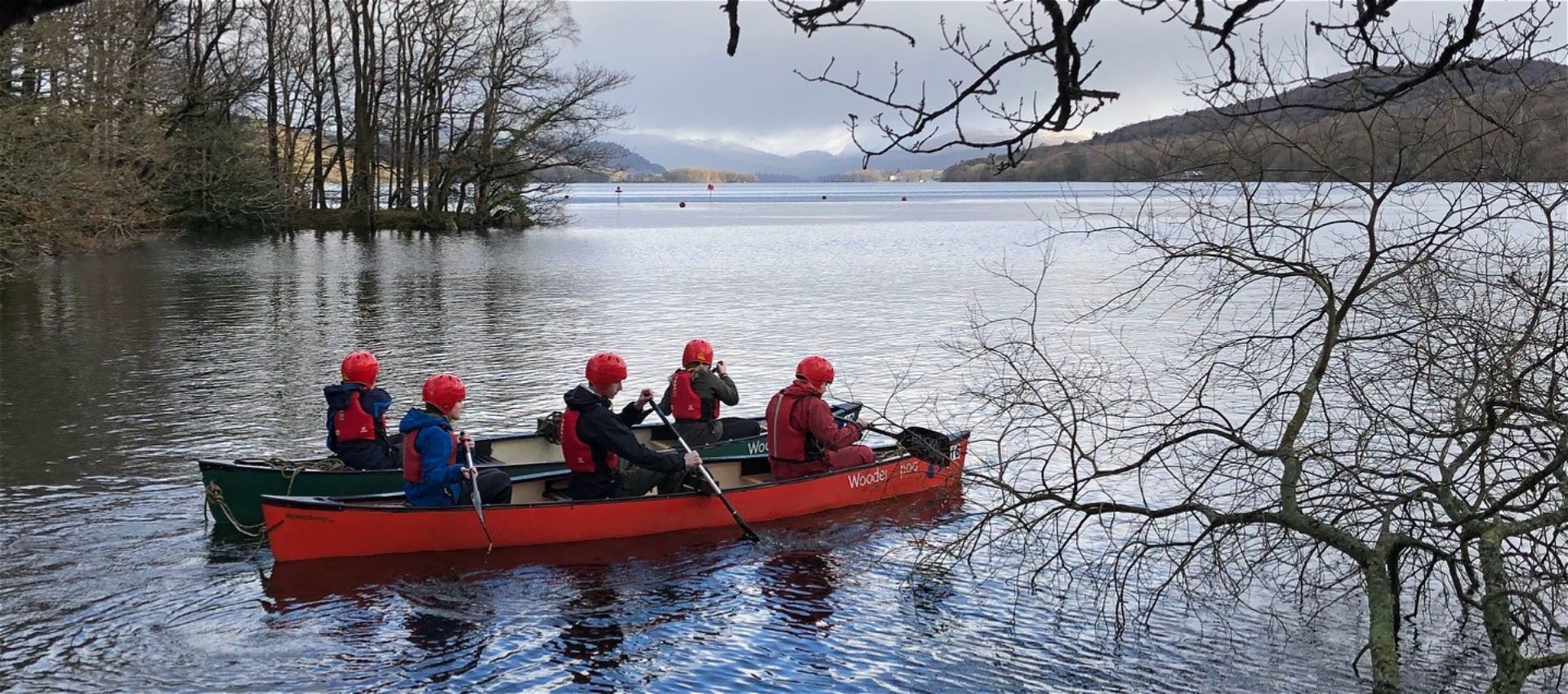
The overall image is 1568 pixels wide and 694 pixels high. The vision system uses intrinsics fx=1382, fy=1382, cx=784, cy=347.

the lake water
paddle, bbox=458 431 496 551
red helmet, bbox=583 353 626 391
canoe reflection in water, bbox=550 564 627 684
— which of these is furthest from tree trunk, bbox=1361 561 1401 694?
paddle, bbox=458 431 496 551

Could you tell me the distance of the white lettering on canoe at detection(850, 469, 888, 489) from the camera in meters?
12.9

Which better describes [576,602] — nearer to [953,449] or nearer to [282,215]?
[953,449]

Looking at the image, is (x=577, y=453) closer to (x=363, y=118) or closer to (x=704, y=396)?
(x=704, y=396)

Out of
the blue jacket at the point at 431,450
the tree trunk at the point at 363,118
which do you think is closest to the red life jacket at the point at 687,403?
the blue jacket at the point at 431,450

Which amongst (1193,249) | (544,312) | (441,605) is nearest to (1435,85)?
(1193,249)

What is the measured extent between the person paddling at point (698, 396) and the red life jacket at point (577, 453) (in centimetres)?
186

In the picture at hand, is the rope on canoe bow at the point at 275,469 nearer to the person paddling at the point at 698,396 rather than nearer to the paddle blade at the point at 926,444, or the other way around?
the person paddling at the point at 698,396

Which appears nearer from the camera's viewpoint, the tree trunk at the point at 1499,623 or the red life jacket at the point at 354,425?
the tree trunk at the point at 1499,623

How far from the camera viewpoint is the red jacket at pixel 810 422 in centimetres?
1247

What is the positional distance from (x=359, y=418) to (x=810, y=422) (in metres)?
3.98

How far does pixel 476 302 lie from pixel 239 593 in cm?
2071

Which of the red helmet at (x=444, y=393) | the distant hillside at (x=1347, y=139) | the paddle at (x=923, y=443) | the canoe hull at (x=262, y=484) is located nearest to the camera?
the distant hillside at (x=1347, y=139)

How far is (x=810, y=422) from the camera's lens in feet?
41.2

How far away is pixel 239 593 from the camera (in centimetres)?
1010
